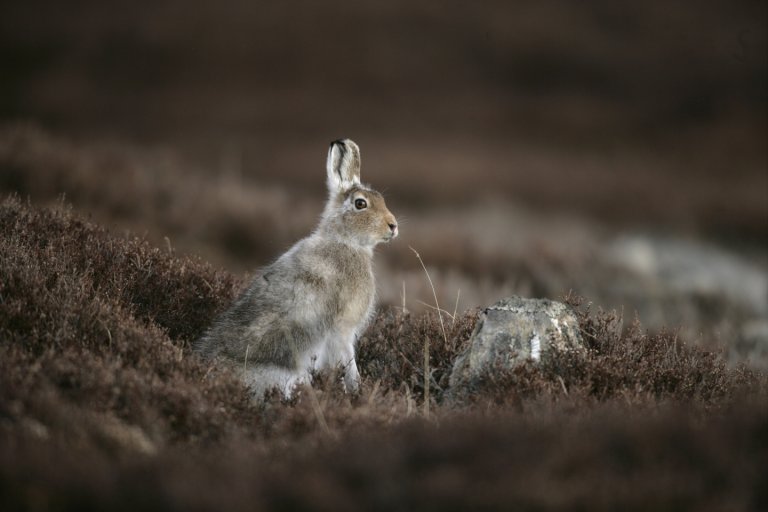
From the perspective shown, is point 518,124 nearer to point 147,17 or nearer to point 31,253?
point 147,17

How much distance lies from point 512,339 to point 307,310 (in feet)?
5.23

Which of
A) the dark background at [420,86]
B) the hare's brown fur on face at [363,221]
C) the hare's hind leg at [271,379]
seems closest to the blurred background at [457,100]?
the dark background at [420,86]

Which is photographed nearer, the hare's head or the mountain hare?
the mountain hare

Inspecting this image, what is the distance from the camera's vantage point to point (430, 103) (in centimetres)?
2586

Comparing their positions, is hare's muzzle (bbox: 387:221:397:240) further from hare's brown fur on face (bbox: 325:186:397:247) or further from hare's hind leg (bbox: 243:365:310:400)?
hare's hind leg (bbox: 243:365:310:400)

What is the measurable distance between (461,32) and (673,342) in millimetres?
20732

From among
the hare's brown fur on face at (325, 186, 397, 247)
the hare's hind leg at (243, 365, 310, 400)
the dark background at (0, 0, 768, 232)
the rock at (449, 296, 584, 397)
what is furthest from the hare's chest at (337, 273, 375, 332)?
the dark background at (0, 0, 768, 232)

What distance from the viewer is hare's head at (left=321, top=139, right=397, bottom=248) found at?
24.5 feet

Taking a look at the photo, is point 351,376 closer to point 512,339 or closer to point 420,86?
point 512,339

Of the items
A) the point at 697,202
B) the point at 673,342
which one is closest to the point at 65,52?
the point at 697,202

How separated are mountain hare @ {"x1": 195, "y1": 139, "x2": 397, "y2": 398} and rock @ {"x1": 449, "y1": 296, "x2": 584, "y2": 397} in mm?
868

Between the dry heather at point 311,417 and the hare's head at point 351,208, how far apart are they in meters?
0.86

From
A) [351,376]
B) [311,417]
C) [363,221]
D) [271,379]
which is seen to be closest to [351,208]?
[363,221]

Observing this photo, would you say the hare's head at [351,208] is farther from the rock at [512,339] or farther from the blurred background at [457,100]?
the blurred background at [457,100]
